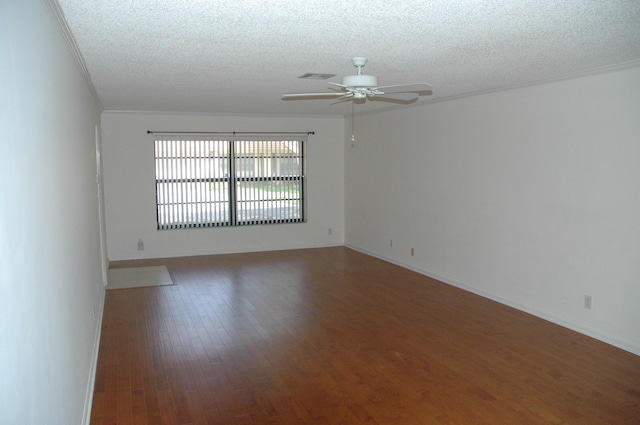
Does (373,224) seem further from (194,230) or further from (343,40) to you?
(343,40)

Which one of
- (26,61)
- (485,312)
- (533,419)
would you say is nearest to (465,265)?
(485,312)

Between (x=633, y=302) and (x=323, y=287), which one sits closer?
(x=633, y=302)

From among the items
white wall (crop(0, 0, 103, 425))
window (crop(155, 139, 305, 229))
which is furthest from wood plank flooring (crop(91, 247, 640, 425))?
window (crop(155, 139, 305, 229))

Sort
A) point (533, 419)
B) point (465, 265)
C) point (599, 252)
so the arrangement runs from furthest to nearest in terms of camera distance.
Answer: point (465, 265)
point (599, 252)
point (533, 419)

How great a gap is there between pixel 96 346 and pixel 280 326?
1695 mm

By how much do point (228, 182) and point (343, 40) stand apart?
6.13 m

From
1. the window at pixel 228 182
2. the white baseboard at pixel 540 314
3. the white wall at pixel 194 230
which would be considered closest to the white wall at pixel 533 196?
the white baseboard at pixel 540 314

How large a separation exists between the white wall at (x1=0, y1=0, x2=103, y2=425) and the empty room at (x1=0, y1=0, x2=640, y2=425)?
0.06 ft

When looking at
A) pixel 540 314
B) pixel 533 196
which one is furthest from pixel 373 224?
pixel 540 314

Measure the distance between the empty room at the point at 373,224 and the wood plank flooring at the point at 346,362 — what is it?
26 mm

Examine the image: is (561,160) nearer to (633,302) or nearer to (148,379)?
(633,302)

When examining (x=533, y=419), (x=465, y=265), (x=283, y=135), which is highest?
(x=283, y=135)

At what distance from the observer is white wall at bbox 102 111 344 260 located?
8.55 m

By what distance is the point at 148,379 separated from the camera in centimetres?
404
